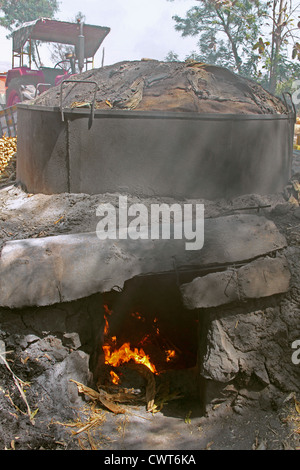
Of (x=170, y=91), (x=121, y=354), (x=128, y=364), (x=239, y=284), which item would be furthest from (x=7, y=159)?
(x=239, y=284)

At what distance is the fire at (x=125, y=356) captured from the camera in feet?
12.7

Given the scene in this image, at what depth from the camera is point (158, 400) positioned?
356 centimetres

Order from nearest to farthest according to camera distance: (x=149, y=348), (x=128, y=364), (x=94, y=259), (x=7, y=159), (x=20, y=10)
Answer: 1. (x=94, y=259)
2. (x=128, y=364)
3. (x=149, y=348)
4. (x=7, y=159)
5. (x=20, y=10)

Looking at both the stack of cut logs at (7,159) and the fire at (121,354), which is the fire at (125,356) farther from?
the stack of cut logs at (7,159)

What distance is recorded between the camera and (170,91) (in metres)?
4.24

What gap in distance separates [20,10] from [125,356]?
31.4m

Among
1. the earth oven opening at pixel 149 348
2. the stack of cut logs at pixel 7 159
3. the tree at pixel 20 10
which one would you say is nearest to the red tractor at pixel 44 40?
the stack of cut logs at pixel 7 159

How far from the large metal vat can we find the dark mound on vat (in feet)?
0.61

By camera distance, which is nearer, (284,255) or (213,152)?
(284,255)

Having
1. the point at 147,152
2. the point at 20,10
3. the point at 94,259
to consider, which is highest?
the point at 20,10

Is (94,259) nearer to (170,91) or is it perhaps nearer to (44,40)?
(170,91)
